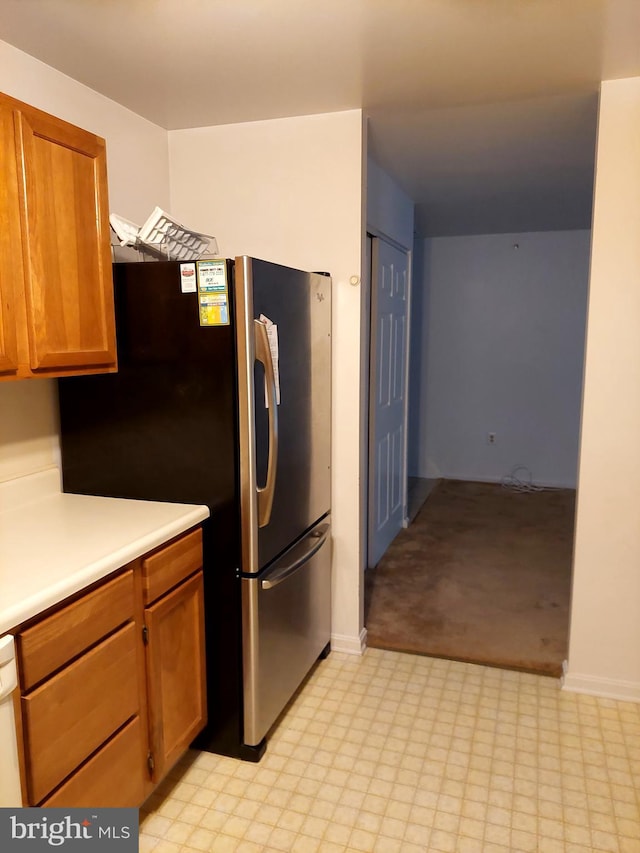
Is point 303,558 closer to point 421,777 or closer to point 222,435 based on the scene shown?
point 222,435

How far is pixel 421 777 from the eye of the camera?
2.09m

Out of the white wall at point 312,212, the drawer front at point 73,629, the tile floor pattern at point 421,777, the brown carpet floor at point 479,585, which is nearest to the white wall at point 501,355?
the brown carpet floor at point 479,585

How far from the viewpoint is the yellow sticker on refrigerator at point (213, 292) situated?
6.36 ft

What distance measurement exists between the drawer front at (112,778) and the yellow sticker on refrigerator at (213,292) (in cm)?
119

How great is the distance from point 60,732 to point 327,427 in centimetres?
154

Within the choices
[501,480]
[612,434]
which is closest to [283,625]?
[612,434]

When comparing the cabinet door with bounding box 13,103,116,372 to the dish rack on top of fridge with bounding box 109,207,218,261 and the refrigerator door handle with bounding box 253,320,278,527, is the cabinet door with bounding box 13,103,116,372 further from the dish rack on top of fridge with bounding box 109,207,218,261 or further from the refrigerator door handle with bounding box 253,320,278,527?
the refrigerator door handle with bounding box 253,320,278,527

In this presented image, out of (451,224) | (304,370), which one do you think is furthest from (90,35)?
(451,224)

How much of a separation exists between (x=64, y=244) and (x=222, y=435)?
0.73 meters

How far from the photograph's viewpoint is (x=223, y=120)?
105 inches

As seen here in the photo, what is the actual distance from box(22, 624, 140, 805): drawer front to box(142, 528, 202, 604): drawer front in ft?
0.42

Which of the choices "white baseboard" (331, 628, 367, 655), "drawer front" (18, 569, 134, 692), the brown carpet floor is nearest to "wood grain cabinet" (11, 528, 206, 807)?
"drawer front" (18, 569, 134, 692)

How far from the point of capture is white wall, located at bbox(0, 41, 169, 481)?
2045mm

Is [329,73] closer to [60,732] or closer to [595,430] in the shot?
[595,430]
